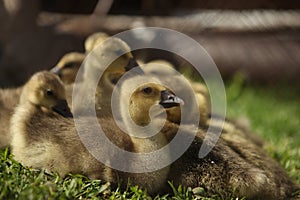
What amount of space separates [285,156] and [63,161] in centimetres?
139

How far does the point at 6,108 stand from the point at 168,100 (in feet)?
2.67

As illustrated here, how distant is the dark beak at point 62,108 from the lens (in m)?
2.56

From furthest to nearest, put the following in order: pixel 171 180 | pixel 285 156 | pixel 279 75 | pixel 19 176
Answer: pixel 279 75, pixel 285 156, pixel 171 180, pixel 19 176

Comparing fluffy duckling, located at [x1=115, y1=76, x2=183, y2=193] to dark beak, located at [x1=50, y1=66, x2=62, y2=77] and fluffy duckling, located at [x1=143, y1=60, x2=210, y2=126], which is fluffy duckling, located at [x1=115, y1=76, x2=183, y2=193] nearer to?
fluffy duckling, located at [x1=143, y1=60, x2=210, y2=126]

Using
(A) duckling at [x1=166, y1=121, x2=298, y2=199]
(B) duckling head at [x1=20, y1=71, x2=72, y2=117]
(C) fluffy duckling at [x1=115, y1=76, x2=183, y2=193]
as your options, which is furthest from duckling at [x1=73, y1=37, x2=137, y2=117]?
(A) duckling at [x1=166, y1=121, x2=298, y2=199]

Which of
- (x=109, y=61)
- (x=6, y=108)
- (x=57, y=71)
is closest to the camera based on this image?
(x=6, y=108)

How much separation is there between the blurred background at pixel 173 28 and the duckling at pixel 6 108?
2.28 feet

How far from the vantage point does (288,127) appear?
399cm

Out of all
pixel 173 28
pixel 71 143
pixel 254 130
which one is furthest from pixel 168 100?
pixel 173 28

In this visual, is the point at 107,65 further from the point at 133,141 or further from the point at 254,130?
the point at 254,130

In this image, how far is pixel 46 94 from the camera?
2695 millimetres

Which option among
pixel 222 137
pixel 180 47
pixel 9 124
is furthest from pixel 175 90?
pixel 180 47

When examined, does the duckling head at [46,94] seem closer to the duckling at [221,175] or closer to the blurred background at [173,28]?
the duckling at [221,175]

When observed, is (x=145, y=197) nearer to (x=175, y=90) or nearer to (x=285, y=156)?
(x=175, y=90)
